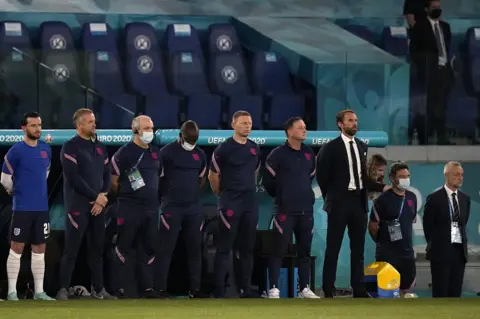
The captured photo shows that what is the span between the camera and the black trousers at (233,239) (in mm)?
12016

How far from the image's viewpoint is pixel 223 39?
17.6 meters

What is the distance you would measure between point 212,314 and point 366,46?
695 centimetres

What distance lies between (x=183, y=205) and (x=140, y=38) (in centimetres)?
552

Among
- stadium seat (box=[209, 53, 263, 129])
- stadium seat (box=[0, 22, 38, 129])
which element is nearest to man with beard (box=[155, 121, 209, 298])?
stadium seat (box=[0, 22, 38, 129])

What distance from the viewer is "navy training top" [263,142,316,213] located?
12.1 metres

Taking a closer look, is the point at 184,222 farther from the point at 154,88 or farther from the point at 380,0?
the point at 380,0

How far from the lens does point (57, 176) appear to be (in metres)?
14.0

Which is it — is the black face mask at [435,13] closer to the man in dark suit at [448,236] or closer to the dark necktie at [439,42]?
the dark necktie at [439,42]

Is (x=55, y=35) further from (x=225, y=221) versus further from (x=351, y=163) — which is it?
(x=351, y=163)

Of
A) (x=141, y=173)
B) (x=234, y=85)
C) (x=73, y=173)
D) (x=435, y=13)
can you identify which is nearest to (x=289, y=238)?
(x=141, y=173)

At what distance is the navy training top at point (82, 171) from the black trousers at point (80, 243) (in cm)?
10

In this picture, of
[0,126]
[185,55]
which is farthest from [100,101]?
[185,55]

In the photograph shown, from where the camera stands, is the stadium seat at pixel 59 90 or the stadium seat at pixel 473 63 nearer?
the stadium seat at pixel 59 90

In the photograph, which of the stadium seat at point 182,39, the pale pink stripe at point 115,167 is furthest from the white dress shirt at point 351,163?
the stadium seat at point 182,39
